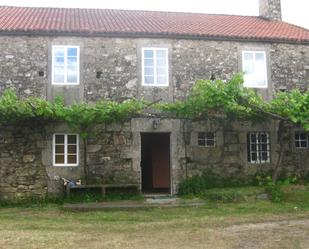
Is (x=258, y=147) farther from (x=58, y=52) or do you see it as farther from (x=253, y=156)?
(x=58, y=52)

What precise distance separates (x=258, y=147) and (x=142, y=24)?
19.7 ft

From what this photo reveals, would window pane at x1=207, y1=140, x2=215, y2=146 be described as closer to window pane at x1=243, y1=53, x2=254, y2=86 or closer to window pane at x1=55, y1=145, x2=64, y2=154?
window pane at x1=243, y1=53, x2=254, y2=86

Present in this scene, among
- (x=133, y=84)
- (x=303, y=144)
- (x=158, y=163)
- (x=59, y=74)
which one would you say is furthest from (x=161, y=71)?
(x=303, y=144)

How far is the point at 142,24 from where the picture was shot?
17047 millimetres

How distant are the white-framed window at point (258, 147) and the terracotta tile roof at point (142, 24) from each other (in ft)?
11.2

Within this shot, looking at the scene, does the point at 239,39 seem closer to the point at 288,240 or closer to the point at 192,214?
the point at 192,214

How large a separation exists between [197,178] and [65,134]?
450 cm

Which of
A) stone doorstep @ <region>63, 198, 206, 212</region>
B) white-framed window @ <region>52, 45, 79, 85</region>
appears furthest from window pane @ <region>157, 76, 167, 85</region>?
stone doorstep @ <region>63, 198, 206, 212</region>

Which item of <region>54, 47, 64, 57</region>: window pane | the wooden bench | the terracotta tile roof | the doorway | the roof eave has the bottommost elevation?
the wooden bench

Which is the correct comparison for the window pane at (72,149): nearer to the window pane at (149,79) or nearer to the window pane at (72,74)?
the window pane at (72,74)

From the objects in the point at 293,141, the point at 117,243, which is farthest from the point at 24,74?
the point at 293,141

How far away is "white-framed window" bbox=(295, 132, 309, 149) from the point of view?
16.7m

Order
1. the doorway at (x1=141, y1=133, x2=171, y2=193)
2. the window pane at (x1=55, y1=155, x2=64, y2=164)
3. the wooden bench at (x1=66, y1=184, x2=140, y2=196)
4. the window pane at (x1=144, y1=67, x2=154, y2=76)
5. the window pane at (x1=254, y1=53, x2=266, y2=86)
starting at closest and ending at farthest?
the wooden bench at (x1=66, y1=184, x2=140, y2=196) → the window pane at (x1=55, y1=155, x2=64, y2=164) → the window pane at (x1=144, y1=67, x2=154, y2=76) → the window pane at (x1=254, y1=53, x2=266, y2=86) → the doorway at (x1=141, y1=133, x2=171, y2=193)

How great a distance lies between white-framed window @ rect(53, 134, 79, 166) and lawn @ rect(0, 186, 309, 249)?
5.26 ft
